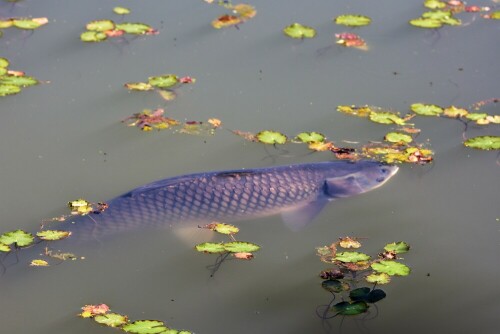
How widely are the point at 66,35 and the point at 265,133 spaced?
1920 mm

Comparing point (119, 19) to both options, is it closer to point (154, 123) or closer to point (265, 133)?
point (154, 123)

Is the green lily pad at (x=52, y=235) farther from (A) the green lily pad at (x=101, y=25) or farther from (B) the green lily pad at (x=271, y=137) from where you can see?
(A) the green lily pad at (x=101, y=25)

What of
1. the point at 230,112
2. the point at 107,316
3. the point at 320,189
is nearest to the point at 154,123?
the point at 230,112

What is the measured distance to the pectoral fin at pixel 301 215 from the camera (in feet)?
14.3

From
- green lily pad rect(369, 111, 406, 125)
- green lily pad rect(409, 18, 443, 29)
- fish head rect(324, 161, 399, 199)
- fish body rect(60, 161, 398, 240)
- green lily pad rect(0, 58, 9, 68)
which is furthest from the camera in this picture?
green lily pad rect(409, 18, 443, 29)

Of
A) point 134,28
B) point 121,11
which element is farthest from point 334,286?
point 121,11

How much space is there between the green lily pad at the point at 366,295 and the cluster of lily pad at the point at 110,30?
2.92m

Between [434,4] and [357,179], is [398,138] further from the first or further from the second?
[434,4]

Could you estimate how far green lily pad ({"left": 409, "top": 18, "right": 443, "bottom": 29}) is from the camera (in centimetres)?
606

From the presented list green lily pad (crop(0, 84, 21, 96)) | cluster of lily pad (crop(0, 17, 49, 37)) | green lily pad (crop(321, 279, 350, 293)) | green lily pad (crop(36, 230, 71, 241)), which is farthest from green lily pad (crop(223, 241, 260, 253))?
cluster of lily pad (crop(0, 17, 49, 37))

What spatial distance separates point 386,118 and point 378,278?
144cm

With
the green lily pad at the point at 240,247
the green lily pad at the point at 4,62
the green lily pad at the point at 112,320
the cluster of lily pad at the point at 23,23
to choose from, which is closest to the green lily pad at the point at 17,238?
the green lily pad at the point at 112,320

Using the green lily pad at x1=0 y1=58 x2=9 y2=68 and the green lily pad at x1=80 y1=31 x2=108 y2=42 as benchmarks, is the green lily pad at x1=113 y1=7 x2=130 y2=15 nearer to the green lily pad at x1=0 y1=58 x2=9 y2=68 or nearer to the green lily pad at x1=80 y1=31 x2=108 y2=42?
the green lily pad at x1=80 y1=31 x2=108 y2=42

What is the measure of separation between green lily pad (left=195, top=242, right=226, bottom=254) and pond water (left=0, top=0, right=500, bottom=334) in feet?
0.24
